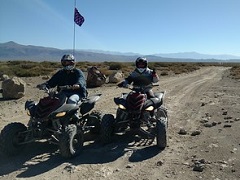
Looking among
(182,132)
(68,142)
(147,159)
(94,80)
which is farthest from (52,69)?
(147,159)

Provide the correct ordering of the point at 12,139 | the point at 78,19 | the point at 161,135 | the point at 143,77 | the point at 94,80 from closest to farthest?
the point at 12,139
the point at 161,135
the point at 143,77
the point at 78,19
the point at 94,80

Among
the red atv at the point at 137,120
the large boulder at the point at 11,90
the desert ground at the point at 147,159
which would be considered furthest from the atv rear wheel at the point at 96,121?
the large boulder at the point at 11,90

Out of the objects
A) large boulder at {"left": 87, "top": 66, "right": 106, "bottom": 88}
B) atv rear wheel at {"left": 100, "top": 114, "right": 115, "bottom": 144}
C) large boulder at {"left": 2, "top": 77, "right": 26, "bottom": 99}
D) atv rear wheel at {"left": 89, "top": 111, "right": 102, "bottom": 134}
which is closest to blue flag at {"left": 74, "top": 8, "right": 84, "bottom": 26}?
large boulder at {"left": 87, "top": 66, "right": 106, "bottom": 88}

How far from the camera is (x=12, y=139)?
296 inches

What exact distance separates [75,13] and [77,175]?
1672cm

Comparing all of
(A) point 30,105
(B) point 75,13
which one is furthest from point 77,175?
(B) point 75,13

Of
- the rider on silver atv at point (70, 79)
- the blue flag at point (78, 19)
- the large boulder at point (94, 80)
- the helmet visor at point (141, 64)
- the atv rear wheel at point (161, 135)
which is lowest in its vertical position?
the large boulder at point (94, 80)

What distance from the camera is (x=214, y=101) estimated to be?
1666 cm

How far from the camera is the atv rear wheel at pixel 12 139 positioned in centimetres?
741

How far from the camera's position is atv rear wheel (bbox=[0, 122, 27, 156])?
7.41 meters

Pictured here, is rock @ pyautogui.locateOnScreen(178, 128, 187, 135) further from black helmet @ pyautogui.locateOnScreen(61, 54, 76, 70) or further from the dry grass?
the dry grass

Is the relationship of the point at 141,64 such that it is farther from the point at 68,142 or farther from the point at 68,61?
the point at 68,142

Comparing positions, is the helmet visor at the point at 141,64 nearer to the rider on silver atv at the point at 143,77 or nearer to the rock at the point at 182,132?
the rider on silver atv at the point at 143,77

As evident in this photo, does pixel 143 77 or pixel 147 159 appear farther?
pixel 143 77
